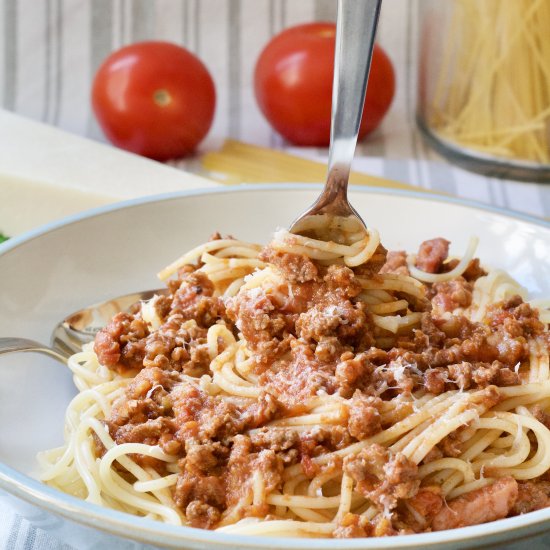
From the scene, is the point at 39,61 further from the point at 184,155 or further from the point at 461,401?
the point at 461,401

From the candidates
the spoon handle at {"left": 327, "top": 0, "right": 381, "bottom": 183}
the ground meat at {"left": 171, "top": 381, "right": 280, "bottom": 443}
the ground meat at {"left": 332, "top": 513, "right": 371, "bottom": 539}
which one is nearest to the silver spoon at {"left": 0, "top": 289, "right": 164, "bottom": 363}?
the ground meat at {"left": 171, "top": 381, "right": 280, "bottom": 443}

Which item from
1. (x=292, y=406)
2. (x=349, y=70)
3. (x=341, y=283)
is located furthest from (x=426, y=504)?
(x=349, y=70)

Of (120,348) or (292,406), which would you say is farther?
(120,348)

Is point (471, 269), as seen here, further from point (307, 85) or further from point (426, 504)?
point (307, 85)

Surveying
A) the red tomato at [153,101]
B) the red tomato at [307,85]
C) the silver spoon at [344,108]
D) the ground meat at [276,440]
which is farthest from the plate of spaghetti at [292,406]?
the red tomato at [307,85]

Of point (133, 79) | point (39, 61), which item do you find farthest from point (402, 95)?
point (39, 61)

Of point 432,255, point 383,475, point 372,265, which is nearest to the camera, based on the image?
point 383,475

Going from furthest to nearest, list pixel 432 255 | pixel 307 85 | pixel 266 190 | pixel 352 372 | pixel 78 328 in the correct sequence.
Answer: pixel 307 85 → pixel 266 190 → pixel 432 255 → pixel 78 328 → pixel 352 372

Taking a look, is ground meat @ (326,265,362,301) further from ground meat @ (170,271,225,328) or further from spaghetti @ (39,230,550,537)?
ground meat @ (170,271,225,328)
